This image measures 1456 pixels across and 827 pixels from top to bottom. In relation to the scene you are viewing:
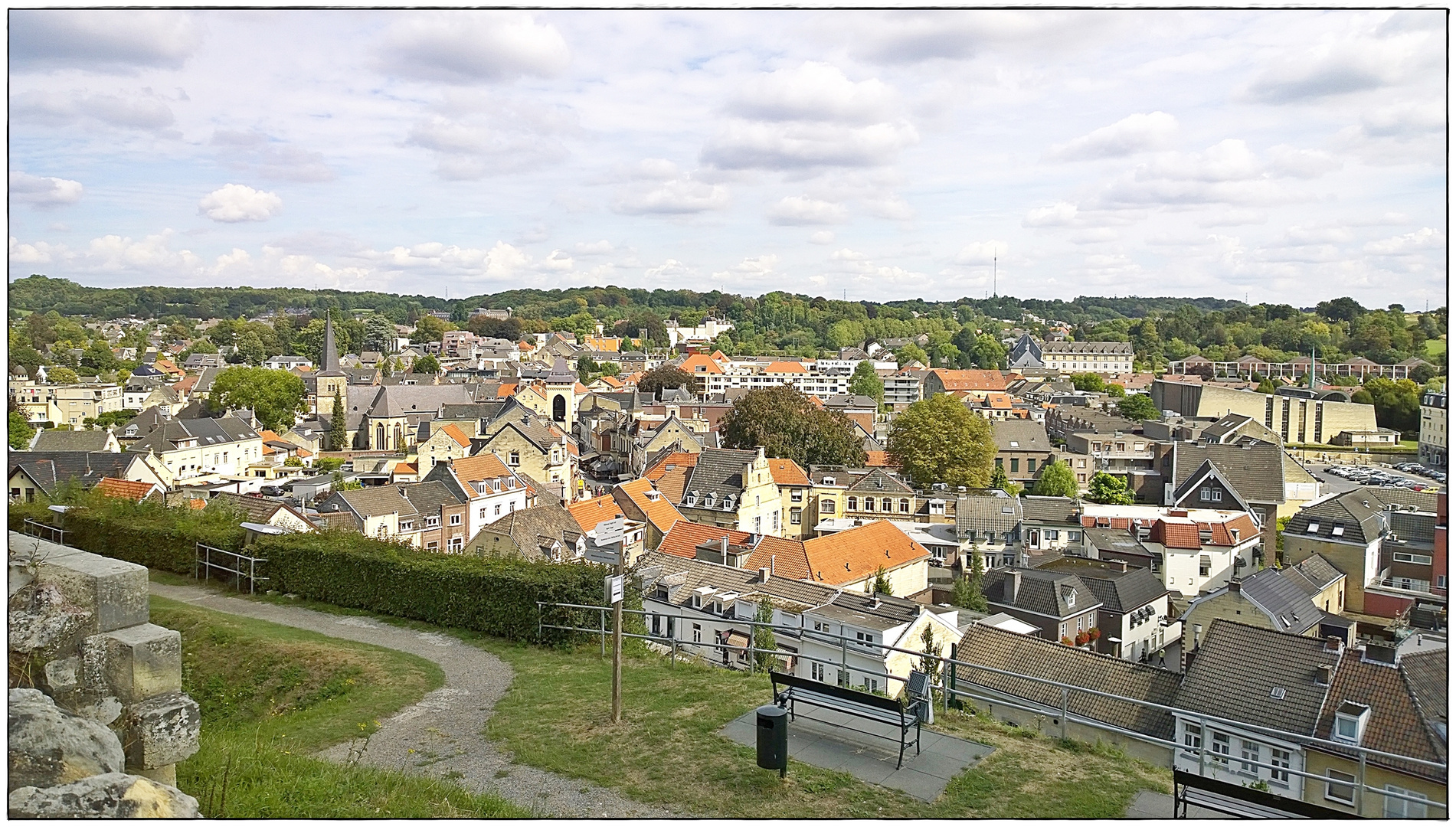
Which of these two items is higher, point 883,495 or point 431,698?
point 431,698

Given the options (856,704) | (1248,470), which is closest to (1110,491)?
(1248,470)

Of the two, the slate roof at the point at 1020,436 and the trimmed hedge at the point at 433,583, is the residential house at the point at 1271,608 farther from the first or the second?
the slate roof at the point at 1020,436

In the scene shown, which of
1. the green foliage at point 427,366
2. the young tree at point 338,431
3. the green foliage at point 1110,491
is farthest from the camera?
the green foliage at point 427,366

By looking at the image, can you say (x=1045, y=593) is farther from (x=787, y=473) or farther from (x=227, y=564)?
(x=227, y=564)

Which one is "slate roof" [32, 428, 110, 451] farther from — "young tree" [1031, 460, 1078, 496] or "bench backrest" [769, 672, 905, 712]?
"young tree" [1031, 460, 1078, 496]

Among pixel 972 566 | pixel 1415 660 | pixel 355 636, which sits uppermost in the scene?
pixel 355 636

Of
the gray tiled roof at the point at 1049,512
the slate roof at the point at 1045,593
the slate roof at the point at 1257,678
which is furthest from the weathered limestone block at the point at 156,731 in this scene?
the gray tiled roof at the point at 1049,512

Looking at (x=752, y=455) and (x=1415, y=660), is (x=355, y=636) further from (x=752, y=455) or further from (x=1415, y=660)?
(x=752, y=455)

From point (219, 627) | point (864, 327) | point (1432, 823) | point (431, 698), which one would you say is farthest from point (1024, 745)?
point (864, 327)
